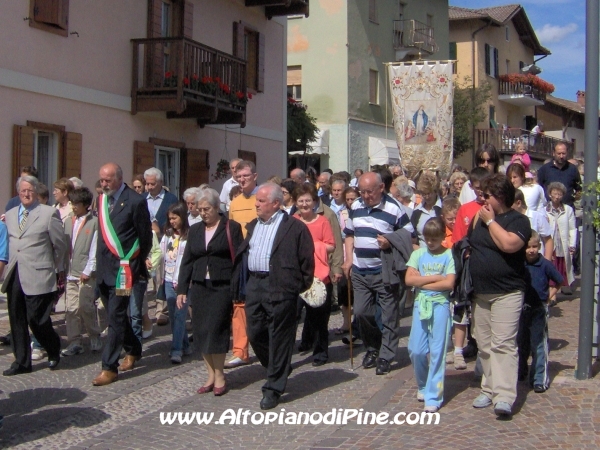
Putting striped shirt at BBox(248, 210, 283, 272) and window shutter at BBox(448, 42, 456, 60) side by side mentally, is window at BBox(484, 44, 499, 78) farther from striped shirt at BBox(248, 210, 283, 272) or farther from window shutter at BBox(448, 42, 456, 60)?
striped shirt at BBox(248, 210, 283, 272)

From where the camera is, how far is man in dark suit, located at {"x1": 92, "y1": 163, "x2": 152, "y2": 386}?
7.55m

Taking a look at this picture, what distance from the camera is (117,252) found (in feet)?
25.0

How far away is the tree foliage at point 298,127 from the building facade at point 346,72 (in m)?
2.27

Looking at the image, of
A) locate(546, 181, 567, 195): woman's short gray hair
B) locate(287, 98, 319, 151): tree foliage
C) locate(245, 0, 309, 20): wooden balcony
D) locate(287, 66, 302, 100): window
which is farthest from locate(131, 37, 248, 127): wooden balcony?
locate(287, 66, 302, 100): window

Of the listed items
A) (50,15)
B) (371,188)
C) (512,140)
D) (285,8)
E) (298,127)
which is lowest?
(371,188)

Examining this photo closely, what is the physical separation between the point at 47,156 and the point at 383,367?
30.5ft

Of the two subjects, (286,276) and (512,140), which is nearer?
(286,276)

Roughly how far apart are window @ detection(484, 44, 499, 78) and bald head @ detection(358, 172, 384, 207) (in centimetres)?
3768

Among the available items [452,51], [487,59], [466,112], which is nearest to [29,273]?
[466,112]

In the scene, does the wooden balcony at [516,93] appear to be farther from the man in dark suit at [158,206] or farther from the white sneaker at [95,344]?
the white sneaker at [95,344]

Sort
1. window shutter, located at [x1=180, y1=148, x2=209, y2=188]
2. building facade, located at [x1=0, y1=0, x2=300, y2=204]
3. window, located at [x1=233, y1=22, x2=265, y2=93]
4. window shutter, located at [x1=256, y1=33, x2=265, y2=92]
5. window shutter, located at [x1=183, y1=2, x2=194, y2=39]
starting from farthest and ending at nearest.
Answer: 1. window shutter, located at [x1=256, y1=33, x2=265, y2=92]
2. window, located at [x1=233, y1=22, x2=265, y2=93]
3. window shutter, located at [x1=180, y1=148, x2=209, y2=188]
4. window shutter, located at [x1=183, y1=2, x2=194, y2=39]
5. building facade, located at [x1=0, y1=0, x2=300, y2=204]

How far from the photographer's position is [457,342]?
26.3 feet

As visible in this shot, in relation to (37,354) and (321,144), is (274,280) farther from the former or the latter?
(321,144)

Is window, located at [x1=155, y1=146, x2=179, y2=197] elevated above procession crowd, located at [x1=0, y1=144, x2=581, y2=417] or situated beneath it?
elevated above
